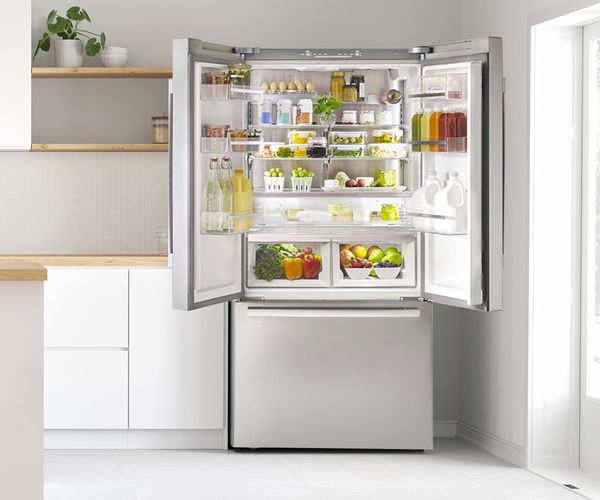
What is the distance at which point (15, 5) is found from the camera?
559 centimetres

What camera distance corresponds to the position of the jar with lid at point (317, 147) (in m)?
5.46

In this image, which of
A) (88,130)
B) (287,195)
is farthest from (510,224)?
(88,130)

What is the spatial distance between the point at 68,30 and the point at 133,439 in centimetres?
221

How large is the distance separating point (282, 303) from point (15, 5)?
81.1 inches

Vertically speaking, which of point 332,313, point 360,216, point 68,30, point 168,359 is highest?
point 68,30

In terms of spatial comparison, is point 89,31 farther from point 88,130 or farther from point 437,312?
point 437,312

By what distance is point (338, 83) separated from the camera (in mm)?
5512

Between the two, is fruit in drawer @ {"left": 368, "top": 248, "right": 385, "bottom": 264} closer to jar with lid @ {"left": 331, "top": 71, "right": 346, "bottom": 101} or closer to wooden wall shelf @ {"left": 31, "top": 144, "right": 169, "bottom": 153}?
jar with lid @ {"left": 331, "top": 71, "right": 346, "bottom": 101}

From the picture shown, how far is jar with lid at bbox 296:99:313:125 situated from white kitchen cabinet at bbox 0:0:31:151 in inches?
55.5

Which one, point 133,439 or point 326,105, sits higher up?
point 326,105

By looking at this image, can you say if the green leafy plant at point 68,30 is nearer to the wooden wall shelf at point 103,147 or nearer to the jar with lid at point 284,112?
the wooden wall shelf at point 103,147

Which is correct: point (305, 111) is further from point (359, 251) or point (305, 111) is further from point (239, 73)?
point (359, 251)

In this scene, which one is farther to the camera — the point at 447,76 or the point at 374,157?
the point at 374,157

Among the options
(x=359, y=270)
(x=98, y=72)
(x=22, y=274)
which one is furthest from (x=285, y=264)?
(x=22, y=274)
